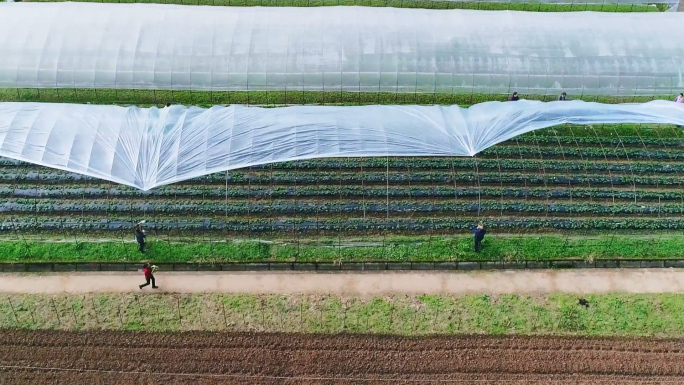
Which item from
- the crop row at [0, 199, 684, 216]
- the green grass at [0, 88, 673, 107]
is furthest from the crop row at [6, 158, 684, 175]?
the green grass at [0, 88, 673, 107]

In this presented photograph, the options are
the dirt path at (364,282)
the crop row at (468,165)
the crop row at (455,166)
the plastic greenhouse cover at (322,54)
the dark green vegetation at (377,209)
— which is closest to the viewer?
the dirt path at (364,282)

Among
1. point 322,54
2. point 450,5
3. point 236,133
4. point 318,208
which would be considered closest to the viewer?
point 236,133

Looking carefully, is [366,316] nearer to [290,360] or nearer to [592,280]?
[290,360]

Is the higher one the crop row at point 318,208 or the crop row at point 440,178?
the crop row at point 440,178

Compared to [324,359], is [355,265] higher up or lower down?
higher up

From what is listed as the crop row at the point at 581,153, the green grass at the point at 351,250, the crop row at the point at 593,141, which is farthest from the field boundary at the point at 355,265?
the crop row at the point at 593,141

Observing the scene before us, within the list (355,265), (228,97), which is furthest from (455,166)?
(228,97)

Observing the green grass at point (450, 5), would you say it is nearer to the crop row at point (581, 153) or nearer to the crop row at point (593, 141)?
the crop row at point (593, 141)

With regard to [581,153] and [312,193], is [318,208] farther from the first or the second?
[581,153]
